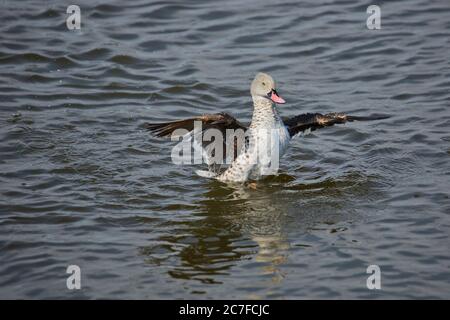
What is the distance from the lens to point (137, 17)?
1201cm

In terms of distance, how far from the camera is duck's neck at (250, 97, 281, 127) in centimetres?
770

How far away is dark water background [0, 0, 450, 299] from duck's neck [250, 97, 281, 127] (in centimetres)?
66

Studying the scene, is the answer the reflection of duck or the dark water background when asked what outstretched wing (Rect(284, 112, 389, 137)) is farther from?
the reflection of duck

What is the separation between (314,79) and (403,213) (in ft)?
11.7

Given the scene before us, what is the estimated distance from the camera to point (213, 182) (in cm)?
809

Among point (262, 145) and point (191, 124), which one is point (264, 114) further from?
point (191, 124)

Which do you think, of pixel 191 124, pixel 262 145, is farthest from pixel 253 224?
pixel 191 124

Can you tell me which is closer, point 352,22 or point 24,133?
point 24,133

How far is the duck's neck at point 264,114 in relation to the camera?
7.70 metres

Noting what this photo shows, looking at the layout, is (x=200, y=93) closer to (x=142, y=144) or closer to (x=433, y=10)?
(x=142, y=144)

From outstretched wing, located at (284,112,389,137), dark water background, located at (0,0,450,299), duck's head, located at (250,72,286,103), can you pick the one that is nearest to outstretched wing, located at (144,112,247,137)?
duck's head, located at (250,72,286,103)

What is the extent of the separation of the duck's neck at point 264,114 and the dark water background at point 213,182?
657mm

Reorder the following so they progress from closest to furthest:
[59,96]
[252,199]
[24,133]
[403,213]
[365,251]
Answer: [365,251]
[403,213]
[252,199]
[24,133]
[59,96]
